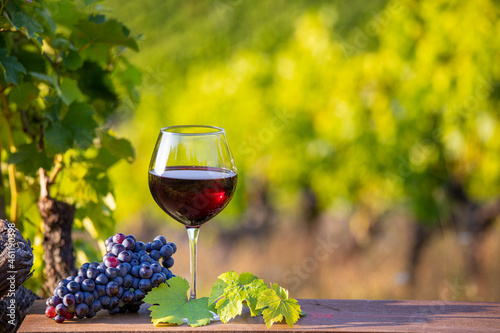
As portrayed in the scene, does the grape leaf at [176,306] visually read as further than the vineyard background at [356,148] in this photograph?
No

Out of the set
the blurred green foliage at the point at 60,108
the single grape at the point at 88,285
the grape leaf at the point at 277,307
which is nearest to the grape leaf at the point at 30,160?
the blurred green foliage at the point at 60,108

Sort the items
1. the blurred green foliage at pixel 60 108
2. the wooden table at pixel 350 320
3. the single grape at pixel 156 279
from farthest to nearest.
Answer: the blurred green foliage at pixel 60 108 < the single grape at pixel 156 279 < the wooden table at pixel 350 320

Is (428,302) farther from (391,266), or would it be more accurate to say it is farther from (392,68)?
(391,266)

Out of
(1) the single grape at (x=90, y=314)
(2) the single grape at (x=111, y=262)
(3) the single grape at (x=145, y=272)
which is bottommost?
(1) the single grape at (x=90, y=314)

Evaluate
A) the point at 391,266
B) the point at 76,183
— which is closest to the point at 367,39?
the point at 391,266

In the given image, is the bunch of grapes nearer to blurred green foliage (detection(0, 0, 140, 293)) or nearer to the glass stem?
the glass stem

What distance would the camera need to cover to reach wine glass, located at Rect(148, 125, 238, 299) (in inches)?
54.1

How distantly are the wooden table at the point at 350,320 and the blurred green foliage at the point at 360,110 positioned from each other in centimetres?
386

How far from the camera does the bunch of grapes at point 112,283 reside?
4.35 feet

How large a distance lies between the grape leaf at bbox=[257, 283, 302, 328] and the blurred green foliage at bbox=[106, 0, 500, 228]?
4140 millimetres

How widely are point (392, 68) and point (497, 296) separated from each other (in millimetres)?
2323

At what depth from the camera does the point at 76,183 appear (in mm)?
1953

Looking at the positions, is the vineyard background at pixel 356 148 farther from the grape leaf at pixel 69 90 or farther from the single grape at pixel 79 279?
the single grape at pixel 79 279

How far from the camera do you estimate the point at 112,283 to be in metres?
1.34
